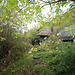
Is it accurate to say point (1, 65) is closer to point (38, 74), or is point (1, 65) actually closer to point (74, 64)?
point (38, 74)

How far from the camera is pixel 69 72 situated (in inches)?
125

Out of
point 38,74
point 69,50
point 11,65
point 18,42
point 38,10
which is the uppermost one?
point 38,10

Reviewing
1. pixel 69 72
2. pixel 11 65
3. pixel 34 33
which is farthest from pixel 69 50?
pixel 34 33

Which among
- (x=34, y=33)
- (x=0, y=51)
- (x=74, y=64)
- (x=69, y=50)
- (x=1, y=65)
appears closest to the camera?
(x=74, y=64)

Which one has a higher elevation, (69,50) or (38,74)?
(69,50)

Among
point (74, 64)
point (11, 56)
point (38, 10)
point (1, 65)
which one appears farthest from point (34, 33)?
point (38, 10)

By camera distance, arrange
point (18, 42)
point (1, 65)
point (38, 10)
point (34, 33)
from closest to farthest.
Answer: point (38, 10) < point (1, 65) < point (18, 42) < point (34, 33)

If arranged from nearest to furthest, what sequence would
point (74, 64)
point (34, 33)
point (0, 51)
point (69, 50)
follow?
point (74, 64)
point (69, 50)
point (0, 51)
point (34, 33)

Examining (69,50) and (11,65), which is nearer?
(69,50)

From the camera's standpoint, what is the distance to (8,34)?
424 centimetres

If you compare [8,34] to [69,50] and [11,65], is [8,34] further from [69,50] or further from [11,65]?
[69,50]

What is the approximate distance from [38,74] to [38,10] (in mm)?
2861

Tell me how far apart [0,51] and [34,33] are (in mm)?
5848

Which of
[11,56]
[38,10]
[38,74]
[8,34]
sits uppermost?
[38,10]
